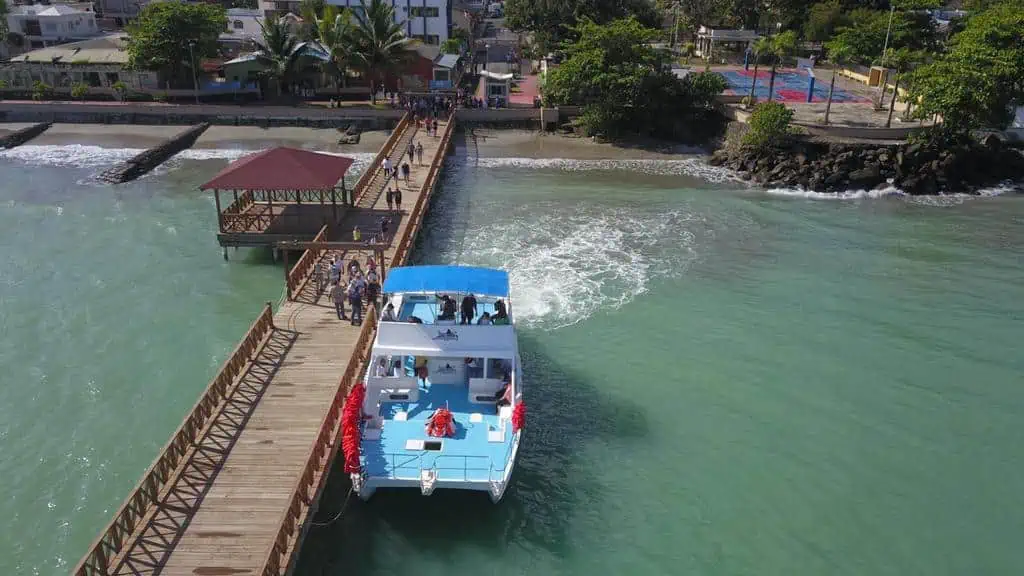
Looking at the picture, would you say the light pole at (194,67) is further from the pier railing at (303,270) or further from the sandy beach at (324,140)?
the pier railing at (303,270)

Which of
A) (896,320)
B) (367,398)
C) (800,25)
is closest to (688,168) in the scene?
(896,320)

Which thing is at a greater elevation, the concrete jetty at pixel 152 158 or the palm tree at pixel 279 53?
the palm tree at pixel 279 53

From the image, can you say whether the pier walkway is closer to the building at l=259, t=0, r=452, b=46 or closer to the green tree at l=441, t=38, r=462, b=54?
the green tree at l=441, t=38, r=462, b=54

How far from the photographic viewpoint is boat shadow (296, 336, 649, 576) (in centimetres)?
1639

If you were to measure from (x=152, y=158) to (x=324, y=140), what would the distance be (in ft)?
36.9

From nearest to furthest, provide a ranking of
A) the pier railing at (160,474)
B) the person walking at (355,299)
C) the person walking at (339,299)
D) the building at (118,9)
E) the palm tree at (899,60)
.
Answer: the pier railing at (160,474), the person walking at (355,299), the person walking at (339,299), the palm tree at (899,60), the building at (118,9)

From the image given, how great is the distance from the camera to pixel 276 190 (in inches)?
1196

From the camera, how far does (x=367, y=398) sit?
742 inches

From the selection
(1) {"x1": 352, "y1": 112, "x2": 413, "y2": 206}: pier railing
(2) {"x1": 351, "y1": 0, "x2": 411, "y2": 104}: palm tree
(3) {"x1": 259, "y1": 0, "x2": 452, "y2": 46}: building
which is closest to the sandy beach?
(1) {"x1": 352, "y1": 112, "x2": 413, "y2": 206}: pier railing

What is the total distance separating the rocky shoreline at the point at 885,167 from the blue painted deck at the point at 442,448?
1262 inches

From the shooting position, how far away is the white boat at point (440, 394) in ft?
55.5

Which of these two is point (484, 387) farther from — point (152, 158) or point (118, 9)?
point (118, 9)

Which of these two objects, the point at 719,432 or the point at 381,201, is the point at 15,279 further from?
the point at 719,432

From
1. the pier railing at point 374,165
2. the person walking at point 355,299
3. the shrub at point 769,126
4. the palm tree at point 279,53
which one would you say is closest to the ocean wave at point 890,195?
the shrub at point 769,126
